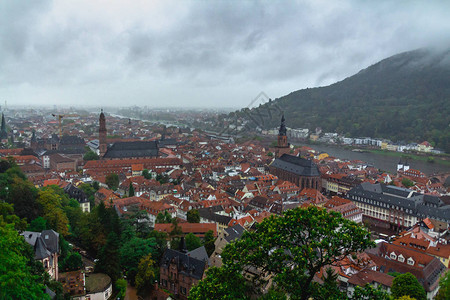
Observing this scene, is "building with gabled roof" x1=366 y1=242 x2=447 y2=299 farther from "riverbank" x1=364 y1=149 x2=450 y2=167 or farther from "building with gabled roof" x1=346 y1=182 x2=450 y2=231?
"riverbank" x1=364 y1=149 x2=450 y2=167

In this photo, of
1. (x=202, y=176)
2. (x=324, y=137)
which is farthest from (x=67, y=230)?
(x=324, y=137)

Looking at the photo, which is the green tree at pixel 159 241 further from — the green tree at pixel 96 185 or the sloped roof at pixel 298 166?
the sloped roof at pixel 298 166

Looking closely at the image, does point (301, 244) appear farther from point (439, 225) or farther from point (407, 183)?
point (407, 183)

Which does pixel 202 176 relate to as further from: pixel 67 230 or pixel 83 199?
pixel 67 230

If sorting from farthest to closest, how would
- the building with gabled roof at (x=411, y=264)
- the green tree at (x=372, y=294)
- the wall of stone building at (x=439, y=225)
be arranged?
1. the wall of stone building at (x=439, y=225)
2. the building with gabled roof at (x=411, y=264)
3. the green tree at (x=372, y=294)

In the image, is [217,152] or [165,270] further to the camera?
[217,152]

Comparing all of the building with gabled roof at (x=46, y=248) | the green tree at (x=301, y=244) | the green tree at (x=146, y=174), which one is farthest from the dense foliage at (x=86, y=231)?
the green tree at (x=146, y=174)
